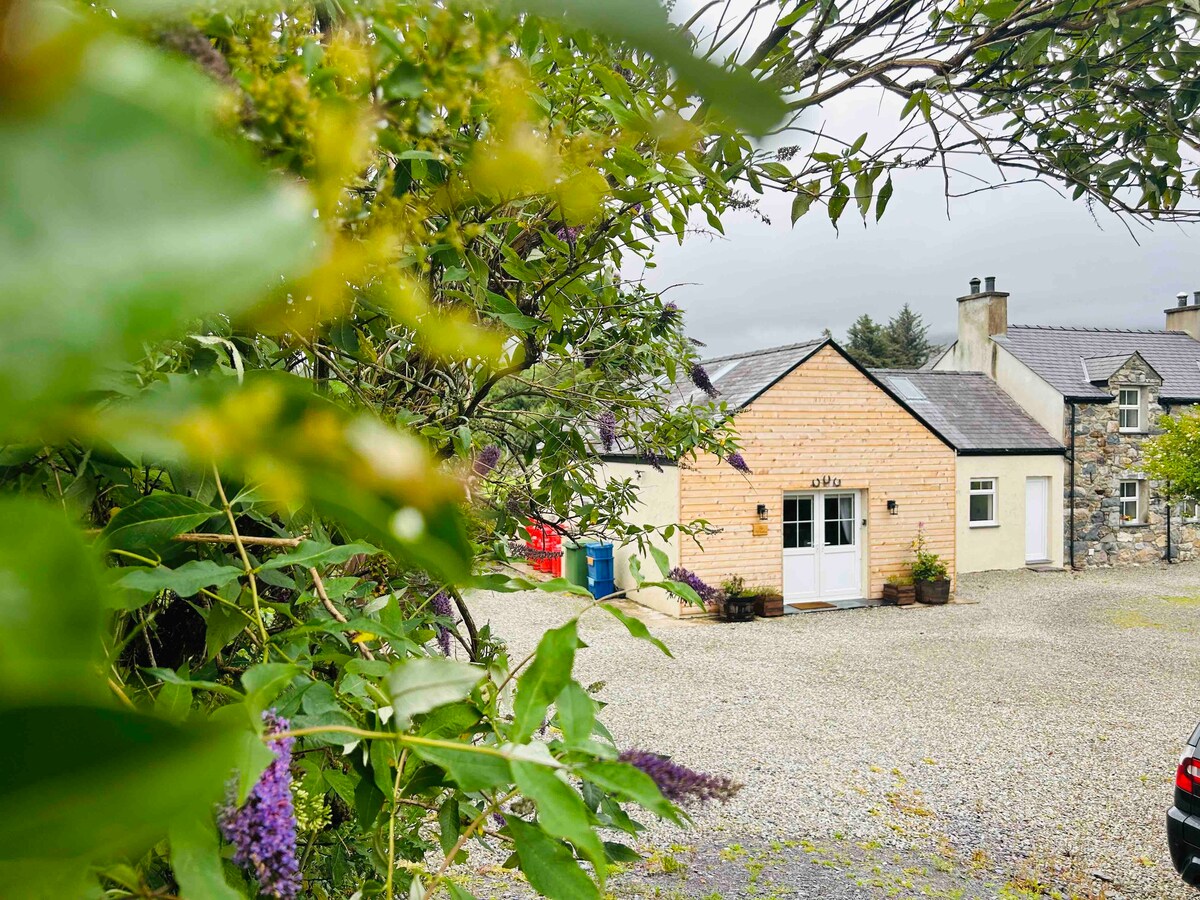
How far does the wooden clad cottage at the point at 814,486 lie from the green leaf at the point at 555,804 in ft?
42.6

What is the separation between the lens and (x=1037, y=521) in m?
18.2

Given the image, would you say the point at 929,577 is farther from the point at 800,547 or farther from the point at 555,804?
the point at 555,804

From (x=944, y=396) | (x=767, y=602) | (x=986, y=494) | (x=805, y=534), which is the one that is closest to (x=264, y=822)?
(x=767, y=602)

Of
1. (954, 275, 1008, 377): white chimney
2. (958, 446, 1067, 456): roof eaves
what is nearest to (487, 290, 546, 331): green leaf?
(958, 446, 1067, 456): roof eaves

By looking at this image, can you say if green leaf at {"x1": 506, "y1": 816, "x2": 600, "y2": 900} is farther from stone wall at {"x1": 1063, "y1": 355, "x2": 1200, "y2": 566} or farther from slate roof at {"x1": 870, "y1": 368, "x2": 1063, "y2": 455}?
stone wall at {"x1": 1063, "y1": 355, "x2": 1200, "y2": 566}

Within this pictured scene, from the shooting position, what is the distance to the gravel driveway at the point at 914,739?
6043 mm

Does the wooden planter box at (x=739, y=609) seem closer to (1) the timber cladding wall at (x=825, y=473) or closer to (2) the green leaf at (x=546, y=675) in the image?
(1) the timber cladding wall at (x=825, y=473)

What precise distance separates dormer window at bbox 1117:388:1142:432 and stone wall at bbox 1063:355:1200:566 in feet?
0.50

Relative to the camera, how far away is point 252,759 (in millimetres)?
370

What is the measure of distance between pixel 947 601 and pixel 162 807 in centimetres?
1630

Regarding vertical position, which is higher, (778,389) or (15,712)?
(778,389)

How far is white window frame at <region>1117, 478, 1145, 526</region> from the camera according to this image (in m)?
18.6

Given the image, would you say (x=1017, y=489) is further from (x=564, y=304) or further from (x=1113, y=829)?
(x=564, y=304)

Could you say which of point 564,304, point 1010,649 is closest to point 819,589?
point 1010,649
